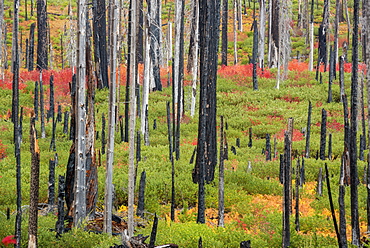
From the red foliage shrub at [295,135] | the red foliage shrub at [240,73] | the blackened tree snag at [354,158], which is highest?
the red foliage shrub at [240,73]

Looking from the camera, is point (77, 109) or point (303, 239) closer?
point (77, 109)

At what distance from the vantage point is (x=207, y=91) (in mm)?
10000

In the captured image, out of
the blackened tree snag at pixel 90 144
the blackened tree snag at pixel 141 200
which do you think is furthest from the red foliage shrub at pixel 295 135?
the blackened tree snag at pixel 90 144

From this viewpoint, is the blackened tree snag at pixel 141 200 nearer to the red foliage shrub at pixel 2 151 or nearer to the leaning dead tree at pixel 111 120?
the leaning dead tree at pixel 111 120

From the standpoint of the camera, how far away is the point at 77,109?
636cm

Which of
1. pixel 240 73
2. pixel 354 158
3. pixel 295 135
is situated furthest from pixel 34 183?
pixel 240 73

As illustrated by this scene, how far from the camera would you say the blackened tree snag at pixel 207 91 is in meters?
7.82

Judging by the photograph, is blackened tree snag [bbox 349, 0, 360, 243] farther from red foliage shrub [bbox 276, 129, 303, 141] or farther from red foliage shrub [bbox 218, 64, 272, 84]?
red foliage shrub [bbox 218, 64, 272, 84]

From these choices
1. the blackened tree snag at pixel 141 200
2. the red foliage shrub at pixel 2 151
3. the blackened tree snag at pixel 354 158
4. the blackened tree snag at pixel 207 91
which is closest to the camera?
the blackened tree snag at pixel 354 158

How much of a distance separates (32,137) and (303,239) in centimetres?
467

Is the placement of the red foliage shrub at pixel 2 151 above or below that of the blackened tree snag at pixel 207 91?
below

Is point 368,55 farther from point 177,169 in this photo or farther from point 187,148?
point 187,148

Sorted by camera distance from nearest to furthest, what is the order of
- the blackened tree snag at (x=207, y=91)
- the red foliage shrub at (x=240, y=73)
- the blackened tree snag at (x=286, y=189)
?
the blackened tree snag at (x=286, y=189)
the blackened tree snag at (x=207, y=91)
the red foliage shrub at (x=240, y=73)

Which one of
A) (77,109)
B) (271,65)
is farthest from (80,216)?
(271,65)
